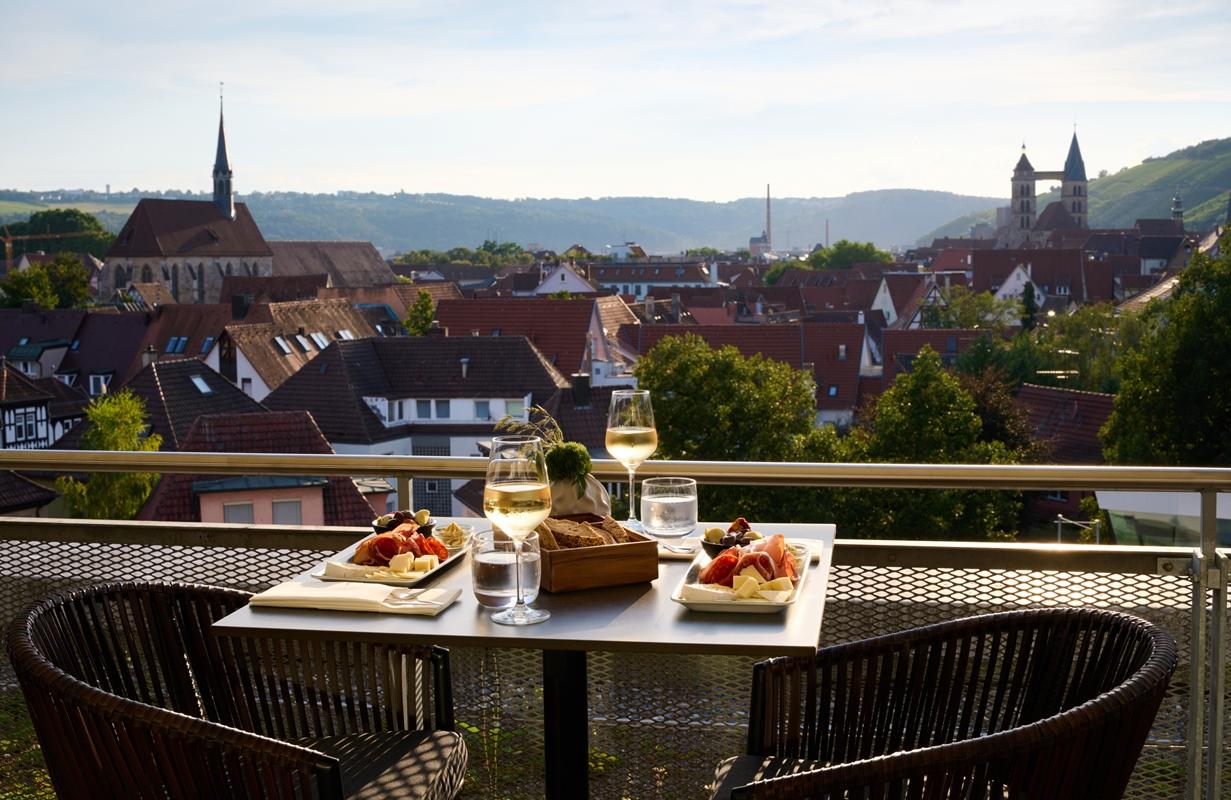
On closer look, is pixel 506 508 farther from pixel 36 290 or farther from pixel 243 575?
pixel 36 290

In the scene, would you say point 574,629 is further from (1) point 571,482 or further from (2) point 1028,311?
(2) point 1028,311

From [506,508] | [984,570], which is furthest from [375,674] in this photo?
[984,570]

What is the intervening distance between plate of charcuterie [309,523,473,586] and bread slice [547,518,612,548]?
235mm

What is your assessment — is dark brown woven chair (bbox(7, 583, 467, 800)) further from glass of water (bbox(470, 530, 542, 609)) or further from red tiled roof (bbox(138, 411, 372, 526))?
red tiled roof (bbox(138, 411, 372, 526))

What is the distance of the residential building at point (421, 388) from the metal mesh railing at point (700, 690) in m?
45.5

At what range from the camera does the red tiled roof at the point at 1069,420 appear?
44625 mm

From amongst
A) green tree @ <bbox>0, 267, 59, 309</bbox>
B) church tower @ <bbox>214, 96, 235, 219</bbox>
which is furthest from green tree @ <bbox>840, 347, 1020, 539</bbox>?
church tower @ <bbox>214, 96, 235, 219</bbox>

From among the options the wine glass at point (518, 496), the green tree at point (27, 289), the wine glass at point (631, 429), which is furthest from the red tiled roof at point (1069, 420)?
the green tree at point (27, 289)

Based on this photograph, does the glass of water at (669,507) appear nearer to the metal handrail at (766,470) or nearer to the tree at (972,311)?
the metal handrail at (766,470)

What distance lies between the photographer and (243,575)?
12.1 feet

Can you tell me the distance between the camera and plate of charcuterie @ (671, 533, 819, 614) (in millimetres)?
2381

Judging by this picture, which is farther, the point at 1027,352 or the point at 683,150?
the point at 683,150

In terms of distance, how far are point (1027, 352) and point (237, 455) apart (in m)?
54.0

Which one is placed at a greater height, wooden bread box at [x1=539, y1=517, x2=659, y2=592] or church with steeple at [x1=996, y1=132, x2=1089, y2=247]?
church with steeple at [x1=996, y1=132, x2=1089, y2=247]
